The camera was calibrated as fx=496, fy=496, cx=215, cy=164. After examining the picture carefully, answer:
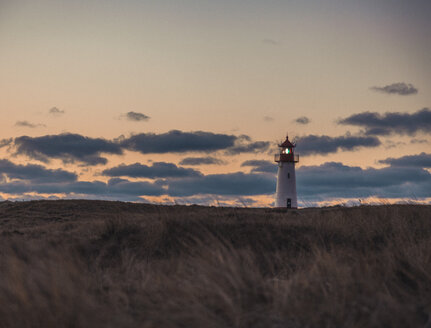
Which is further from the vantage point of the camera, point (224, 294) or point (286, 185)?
point (286, 185)

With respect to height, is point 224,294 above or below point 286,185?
below

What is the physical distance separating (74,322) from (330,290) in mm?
2925

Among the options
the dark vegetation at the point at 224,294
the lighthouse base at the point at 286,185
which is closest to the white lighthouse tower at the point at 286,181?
the lighthouse base at the point at 286,185

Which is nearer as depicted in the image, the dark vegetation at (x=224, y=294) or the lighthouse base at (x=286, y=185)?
the dark vegetation at (x=224, y=294)

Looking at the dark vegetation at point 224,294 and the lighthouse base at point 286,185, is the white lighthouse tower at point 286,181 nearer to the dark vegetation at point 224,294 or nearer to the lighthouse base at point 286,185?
the lighthouse base at point 286,185

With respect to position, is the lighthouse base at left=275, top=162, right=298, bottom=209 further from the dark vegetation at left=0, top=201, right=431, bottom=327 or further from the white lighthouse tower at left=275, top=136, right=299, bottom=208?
the dark vegetation at left=0, top=201, right=431, bottom=327

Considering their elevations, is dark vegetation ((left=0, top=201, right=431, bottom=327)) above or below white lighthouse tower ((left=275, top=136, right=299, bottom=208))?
below

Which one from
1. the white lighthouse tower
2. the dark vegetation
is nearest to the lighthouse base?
the white lighthouse tower

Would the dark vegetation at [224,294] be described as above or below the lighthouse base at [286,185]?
below

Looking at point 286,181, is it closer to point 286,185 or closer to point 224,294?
point 286,185

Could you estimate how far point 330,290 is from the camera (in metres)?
5.88

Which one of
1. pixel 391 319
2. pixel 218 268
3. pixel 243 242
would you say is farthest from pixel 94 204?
pixel 391 319

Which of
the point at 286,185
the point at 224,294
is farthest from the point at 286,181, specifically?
the point at 224,294

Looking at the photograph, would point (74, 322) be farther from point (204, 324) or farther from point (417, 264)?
point (417, 264)
